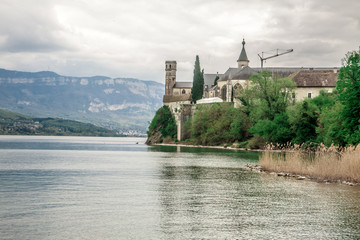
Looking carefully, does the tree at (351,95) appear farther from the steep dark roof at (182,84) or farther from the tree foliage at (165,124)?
the steep dark roof at (182,84)

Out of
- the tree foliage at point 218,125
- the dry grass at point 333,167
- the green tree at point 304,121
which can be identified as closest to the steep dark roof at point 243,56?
the tree foliage at point 218,125

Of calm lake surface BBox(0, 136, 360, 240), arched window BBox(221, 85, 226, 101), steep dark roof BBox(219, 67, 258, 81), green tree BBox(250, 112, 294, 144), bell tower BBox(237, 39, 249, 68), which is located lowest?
calm lake surface BBox(0, 136, 360, 240)

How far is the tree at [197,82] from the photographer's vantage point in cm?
12700

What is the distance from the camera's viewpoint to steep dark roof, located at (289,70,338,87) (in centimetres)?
10231

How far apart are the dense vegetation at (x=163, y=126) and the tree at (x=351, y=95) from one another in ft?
275

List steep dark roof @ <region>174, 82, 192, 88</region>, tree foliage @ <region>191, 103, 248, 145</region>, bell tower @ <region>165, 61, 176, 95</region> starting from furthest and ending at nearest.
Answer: bell tower @ <region>165, 61, 176, 95</region>
steep dark roof @ <region>174, 82, 192, 88</region>
tree foliage @ <region>191, 103, 248, 145</region>

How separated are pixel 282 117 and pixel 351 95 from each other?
3214 cm

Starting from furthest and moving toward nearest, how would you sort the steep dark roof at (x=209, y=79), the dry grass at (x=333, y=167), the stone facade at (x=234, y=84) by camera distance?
the steep dark roof at (x=209, y=79), the stone facade at (x=234, y=84), the dry grass at (x=333, y=167)

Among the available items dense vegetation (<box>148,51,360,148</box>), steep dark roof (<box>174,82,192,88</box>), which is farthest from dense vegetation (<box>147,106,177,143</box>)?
steep dark roof (<box>174,82,192,88</box>)

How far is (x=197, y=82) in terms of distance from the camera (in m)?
128

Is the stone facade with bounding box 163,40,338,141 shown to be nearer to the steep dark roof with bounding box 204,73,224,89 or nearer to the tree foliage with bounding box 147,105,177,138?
the steep dark roof with bounding box 204,73,224,89

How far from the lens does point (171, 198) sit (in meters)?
24.2

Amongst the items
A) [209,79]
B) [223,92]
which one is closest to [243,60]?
[209,79]

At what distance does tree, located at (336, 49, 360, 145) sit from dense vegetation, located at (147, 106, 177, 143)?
275ft
